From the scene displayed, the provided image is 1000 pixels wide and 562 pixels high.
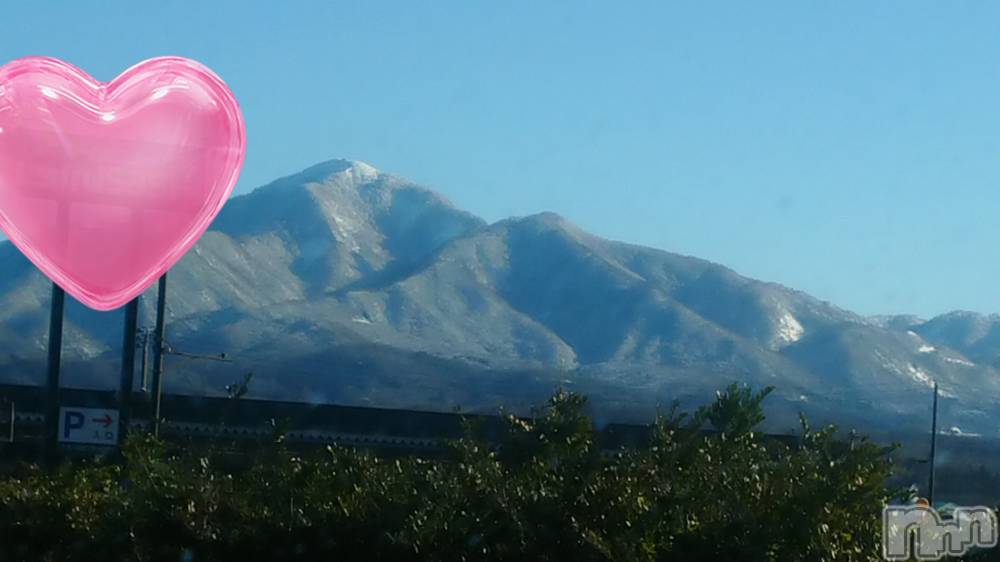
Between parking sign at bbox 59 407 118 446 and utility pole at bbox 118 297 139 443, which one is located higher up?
utility pole at bbox 118 297 139 443

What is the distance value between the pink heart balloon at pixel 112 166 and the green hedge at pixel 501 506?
1.63 m

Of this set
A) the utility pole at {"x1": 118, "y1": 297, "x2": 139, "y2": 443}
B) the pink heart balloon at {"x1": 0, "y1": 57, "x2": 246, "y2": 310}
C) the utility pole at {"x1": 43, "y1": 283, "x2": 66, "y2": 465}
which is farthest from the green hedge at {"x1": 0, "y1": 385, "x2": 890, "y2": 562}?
the utility pole at {"x1": 43, "y1": 283, "x2": 66, "y2": 465}

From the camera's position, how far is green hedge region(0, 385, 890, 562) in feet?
32.2

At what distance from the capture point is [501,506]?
33.8 ft

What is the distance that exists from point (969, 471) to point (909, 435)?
11516 mm

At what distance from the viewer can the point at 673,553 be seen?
32.5ft

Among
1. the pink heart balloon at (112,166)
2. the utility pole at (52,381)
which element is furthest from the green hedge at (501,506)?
the utility pole at (52,381)

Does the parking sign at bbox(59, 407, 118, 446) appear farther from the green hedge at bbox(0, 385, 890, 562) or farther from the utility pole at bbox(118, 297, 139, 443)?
the green hedge at bbox(0, 385, 890, 562)

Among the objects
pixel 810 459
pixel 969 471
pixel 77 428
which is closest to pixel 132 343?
pixel 77 428

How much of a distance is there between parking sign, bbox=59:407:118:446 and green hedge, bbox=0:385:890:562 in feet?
58.6

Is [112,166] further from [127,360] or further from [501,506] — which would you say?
[127,360]

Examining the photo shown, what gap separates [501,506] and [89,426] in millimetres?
20884

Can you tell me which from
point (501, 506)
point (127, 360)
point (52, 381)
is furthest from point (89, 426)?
point (501, 506)

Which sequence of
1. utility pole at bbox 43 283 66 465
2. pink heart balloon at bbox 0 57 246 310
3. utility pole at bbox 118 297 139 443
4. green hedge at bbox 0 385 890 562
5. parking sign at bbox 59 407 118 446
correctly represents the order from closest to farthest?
green hedge at bbox 0 385 890 562, pink heart balloon at bbox 0 57 246 310, utility pole at bbox 118 297 139 443, utility pole at bbox 43 283 66 465, parking sign at bbox 59 407 118 446
